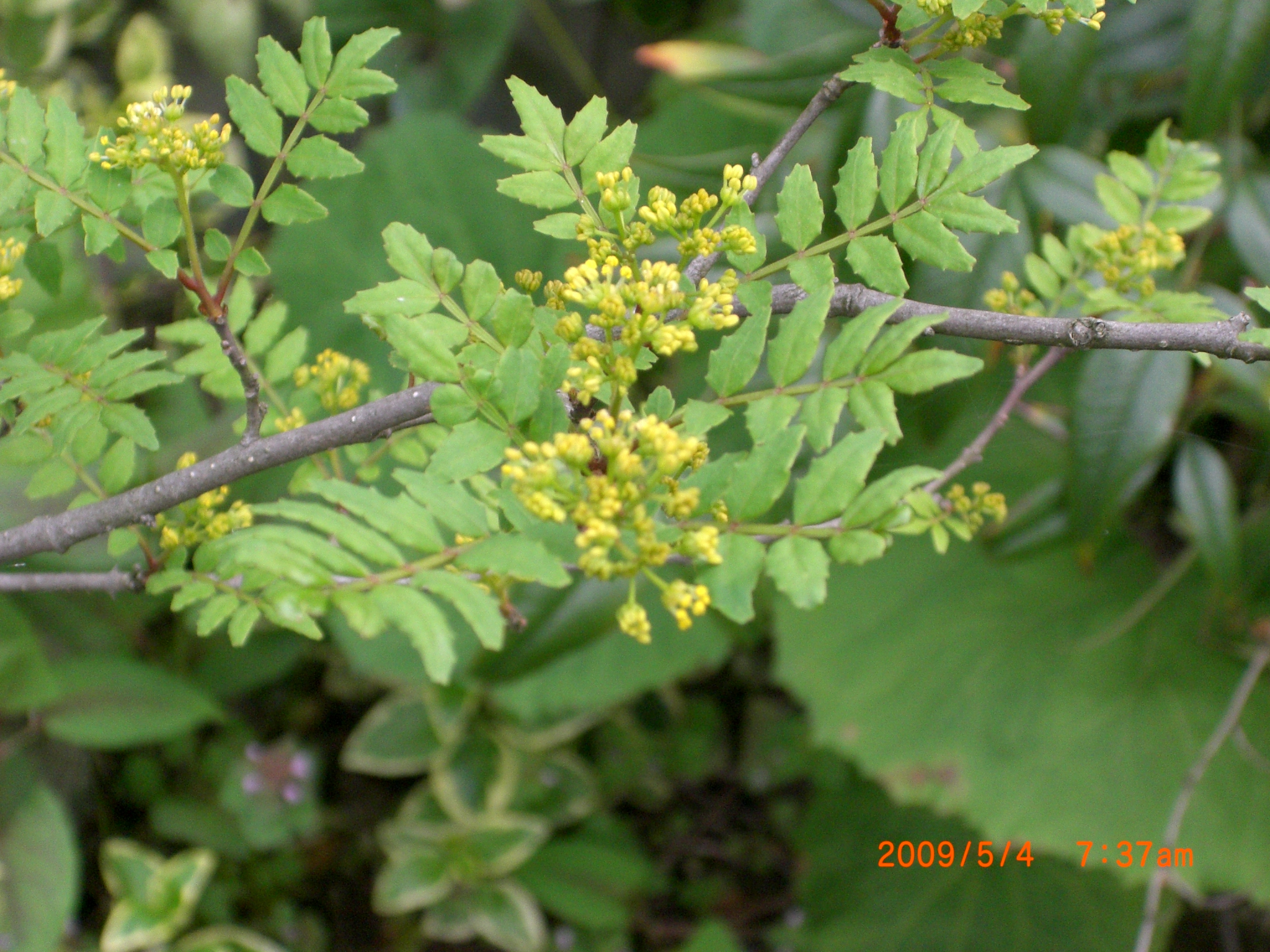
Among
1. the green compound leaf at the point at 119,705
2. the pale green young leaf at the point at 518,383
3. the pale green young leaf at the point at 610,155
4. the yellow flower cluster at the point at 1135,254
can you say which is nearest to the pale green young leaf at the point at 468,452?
the pale green young leaf at the point at 518,383

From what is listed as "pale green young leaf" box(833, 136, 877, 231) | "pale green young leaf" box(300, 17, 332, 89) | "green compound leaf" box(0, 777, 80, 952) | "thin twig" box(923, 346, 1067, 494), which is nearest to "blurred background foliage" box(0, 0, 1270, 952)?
"green compound leaf" box(0, 777, 80, 952)

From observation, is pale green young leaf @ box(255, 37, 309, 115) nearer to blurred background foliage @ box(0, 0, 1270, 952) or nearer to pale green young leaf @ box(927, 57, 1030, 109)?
pale green young leaf @ box(927, 57, 1030, 109)

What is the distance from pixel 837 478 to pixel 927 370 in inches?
2.0

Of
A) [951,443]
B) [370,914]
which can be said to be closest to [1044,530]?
[951,443]

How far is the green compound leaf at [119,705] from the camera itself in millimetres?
1146

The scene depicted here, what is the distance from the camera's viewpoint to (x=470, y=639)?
1.24m

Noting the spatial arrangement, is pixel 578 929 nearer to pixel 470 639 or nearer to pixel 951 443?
pixel 470 639

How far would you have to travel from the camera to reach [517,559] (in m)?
0.31

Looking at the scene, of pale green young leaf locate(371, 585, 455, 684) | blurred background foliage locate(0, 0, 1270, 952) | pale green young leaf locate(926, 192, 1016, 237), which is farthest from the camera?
blurred background foliage locate(0, 0, 1270, 952)

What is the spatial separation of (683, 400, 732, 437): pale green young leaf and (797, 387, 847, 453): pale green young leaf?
0.03 m

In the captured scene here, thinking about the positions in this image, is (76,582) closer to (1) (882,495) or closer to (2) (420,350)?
(2) (420,350)

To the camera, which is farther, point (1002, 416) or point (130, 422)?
point (1002, 416)

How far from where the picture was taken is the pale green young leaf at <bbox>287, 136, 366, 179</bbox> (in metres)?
0.42
